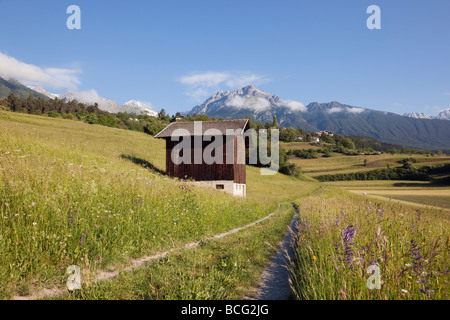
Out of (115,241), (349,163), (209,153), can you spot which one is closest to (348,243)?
(115,241)

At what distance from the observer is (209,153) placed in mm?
29328

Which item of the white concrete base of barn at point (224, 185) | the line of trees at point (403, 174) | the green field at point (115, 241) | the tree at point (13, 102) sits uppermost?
the tree at point (13, 102)

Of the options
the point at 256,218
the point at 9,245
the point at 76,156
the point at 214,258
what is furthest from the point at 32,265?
the point at 76,156

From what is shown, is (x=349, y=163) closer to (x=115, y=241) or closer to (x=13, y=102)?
(x=115, y=241)

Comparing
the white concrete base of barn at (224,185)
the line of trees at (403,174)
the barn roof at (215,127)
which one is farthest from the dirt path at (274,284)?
the line of trees at (403,174)

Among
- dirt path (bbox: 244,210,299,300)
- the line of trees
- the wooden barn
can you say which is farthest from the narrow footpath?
the line of trees

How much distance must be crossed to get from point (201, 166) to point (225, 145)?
12.0 ft

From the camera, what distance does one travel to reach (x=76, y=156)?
17812mm

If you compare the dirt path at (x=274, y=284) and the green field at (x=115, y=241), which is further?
the dirt path at (x=274, y=284)

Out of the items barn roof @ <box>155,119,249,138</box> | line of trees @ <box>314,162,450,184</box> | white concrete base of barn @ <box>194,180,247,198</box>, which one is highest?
barn roof @ <box>155,119,249,138</box>

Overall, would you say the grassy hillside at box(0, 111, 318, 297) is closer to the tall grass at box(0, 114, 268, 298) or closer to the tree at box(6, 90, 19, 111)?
the tall grass at box(0, 114, 268, 298)

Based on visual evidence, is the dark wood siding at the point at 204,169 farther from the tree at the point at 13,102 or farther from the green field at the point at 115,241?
the tree at the point at 13,102

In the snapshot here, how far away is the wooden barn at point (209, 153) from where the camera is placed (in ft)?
94.8

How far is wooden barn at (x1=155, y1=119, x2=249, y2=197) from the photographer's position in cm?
2891
